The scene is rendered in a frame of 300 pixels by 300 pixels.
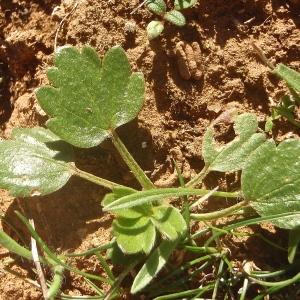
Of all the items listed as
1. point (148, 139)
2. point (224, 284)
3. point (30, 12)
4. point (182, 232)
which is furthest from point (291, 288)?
point (30, 12)

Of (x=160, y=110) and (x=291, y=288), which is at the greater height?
(x=160, y=110)

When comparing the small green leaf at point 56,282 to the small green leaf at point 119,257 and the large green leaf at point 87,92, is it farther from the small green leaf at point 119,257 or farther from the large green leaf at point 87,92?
the large green leaf at point 87,92

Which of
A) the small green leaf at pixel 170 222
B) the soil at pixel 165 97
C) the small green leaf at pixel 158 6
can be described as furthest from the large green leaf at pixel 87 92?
the small green leaf at pixel 170 222

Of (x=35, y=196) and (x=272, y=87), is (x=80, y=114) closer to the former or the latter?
(x=35, y=196)

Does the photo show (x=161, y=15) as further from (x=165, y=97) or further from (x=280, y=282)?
(x=280, y=282)

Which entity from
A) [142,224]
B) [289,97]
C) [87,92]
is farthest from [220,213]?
[87,92]

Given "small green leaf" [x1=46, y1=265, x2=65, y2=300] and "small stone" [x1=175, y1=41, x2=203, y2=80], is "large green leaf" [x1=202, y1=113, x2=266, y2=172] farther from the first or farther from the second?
"small green leaf" [x1=46, y1=265, x2=65, y2=300]

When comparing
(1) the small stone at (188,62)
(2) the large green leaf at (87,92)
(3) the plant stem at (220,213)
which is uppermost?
(2) the large green leaf at (87,92)
